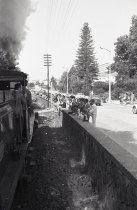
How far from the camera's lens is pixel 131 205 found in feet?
16.0

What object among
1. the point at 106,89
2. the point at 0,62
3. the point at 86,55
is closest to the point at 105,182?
the point at 0,62

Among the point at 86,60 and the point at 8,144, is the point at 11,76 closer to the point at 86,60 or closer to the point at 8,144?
the point at 8,144

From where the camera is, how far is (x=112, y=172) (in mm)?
6152

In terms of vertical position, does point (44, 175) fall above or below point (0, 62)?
below

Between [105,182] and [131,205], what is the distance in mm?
1928

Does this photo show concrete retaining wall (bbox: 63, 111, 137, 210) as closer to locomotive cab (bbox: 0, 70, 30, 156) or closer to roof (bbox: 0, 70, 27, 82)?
locomotive cab (bbox: 0, 70, 30, 156)

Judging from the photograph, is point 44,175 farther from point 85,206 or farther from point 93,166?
point 85,206

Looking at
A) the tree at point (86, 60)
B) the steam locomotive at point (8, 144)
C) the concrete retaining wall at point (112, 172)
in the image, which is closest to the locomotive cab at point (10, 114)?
the steam locomotive at point (8, 144)

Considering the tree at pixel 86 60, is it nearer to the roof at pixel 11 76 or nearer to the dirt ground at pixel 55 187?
the dirt ground at pixel 55 187

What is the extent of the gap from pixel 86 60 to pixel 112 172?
80043mm

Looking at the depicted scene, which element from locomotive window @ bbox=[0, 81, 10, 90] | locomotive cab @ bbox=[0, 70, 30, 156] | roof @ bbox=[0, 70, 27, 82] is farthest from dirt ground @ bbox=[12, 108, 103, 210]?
roof @ bbox=[0, 70, 27, 82]

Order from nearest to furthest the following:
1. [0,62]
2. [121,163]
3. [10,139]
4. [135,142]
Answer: [121,163], [10,139], [135,142], [0,62]

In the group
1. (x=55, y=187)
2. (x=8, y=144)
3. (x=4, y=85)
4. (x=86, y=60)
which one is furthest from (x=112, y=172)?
(x=86, y=60)

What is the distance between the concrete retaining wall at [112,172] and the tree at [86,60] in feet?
245
